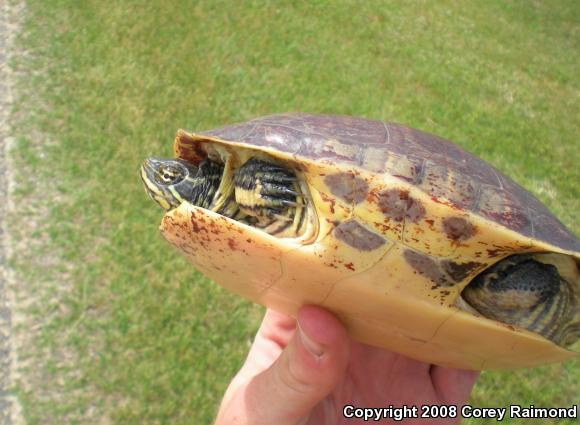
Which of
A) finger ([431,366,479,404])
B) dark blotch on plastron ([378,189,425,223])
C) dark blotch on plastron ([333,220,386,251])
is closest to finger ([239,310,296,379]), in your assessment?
finger ([431,366,479,404])

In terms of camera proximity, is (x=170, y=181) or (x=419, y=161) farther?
(x=170, y=181)

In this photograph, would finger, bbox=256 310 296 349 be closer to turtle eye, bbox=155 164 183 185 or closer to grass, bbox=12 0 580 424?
grass, bbox=12 0 580 424

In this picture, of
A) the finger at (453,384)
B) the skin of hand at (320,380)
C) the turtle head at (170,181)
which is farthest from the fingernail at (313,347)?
the finger at (453,384)

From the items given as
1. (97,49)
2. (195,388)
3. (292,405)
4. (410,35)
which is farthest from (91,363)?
(410,35)

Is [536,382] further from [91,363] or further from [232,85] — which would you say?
[232,85]

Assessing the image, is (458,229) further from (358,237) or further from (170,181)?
(170,181)

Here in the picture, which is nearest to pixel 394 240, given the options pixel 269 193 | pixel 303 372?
pixel 269 193

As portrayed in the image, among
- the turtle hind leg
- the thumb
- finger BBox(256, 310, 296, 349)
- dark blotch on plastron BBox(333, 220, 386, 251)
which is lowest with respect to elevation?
finger BBox(256, 310, 296, 349)
